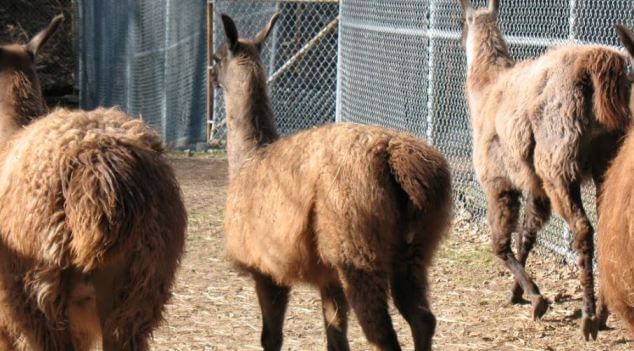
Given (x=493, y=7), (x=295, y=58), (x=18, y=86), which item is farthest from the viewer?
(x=295, y=58)

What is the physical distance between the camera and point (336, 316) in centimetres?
548

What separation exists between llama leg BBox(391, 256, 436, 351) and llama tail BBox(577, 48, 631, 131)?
6.72ft

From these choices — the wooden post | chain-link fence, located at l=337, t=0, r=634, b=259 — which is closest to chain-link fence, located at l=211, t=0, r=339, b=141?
the wooden post

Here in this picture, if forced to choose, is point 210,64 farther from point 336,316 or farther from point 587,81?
point 336,316

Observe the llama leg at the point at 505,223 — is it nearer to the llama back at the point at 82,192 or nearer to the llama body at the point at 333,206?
the llama body at the point at 333,206

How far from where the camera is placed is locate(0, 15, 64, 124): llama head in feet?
18.1

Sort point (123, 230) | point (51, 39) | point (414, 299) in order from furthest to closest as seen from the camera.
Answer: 1. point (51, 39)
2. point (414, 299)
3. point (123, 230)

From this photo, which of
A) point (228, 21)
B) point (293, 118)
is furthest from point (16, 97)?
point (293, 118)

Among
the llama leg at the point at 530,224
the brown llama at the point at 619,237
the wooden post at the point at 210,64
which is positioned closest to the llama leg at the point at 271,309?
the brown llama at the point at 619,237

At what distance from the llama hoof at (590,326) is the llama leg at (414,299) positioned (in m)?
1.81

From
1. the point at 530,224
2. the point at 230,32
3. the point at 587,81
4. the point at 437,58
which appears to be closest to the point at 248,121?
the point at 230,32

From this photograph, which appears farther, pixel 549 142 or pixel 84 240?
pixel 549 142

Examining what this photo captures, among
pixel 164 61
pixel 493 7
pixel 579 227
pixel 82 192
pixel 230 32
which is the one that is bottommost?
pixel 164 61

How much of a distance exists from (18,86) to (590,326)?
12.4 ft
